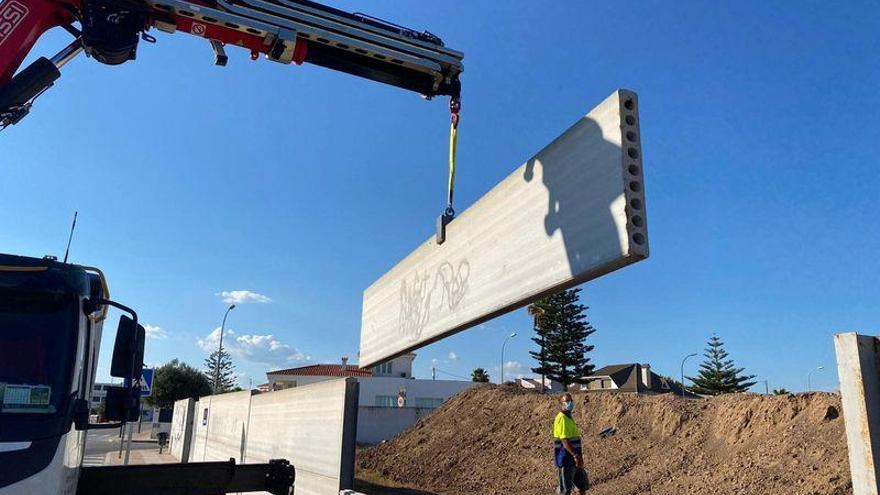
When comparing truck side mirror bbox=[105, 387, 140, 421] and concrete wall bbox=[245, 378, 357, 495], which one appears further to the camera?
concrete wall bbox=[245, 378, 357, 495]

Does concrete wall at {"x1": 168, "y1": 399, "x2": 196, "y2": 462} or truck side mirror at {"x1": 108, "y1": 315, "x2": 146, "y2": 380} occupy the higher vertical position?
truck side mirror at {"x1": 108, "y1": 315, "x2": 146, "y2": 380}

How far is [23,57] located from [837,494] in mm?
14060

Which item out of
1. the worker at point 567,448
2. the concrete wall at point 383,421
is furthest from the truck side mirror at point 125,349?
the concrete wall at point 383,421

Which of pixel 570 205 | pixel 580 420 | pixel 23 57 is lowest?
pixel 580 420

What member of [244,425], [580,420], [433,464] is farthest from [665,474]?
[244,425]

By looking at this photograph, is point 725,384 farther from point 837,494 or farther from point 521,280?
point 521,280

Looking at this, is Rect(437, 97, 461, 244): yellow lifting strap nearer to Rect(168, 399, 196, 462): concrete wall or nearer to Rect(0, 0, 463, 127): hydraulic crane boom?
Rect(0, 0, 463, 127): hydraulic crane boom

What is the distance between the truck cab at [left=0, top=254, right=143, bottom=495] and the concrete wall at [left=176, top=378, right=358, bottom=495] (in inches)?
134

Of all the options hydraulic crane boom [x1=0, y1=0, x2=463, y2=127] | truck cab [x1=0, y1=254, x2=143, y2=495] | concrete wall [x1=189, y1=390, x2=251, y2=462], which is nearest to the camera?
truck cab [x1=0, y1=254, x2=143, y2=495]

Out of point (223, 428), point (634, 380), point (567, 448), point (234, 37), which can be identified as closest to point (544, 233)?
point (234, 37)

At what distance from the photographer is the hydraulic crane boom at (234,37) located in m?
6.25

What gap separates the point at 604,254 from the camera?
13.3 feet

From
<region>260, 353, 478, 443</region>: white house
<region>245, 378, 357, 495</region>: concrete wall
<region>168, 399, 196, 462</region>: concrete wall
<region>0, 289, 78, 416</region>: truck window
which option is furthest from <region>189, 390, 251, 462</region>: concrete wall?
<region>260, 353, 478, 443</region>: white house

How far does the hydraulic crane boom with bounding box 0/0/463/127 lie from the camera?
6254mm
